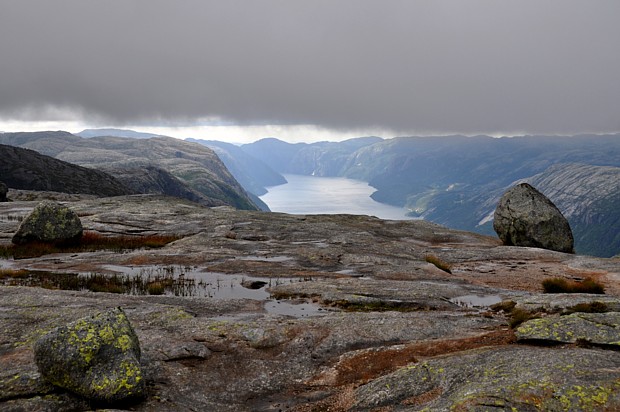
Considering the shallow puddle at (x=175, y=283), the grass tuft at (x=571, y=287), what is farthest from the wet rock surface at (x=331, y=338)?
the grass tuft at (x=571, y=287)

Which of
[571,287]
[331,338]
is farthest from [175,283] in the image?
[571,287]

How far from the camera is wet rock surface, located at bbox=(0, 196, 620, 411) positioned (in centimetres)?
1313

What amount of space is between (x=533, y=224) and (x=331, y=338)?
161ft

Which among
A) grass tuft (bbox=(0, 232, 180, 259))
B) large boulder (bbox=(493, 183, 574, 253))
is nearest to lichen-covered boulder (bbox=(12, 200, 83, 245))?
grass tuft (bbox=(0, 232, 180, 259))

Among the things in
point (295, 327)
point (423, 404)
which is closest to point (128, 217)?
point (295, 327)

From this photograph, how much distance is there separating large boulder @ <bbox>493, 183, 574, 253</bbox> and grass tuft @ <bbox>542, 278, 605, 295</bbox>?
86.5ft

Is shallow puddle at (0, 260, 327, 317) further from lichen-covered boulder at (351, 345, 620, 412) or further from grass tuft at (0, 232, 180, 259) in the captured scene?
grass tuft at (0, 232, 180, 259)

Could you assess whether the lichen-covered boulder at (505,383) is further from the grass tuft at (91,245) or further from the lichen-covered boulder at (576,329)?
the grass tuft at (91,245)

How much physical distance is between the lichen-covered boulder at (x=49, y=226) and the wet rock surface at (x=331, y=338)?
8.72m

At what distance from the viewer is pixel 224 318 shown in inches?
905

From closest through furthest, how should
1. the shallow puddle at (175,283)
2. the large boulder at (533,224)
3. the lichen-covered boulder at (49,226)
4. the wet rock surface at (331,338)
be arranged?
the wet rock surface at (331,338)
the shallow puddle at (175,283)
the lichen-covered boulder at (49,226)
the large boulder at (533,224)

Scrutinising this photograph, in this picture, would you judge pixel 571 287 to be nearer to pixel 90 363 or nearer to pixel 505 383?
pixel 505 383

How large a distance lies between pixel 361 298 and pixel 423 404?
49.5 feet

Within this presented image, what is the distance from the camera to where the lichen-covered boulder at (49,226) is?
4691 cm
